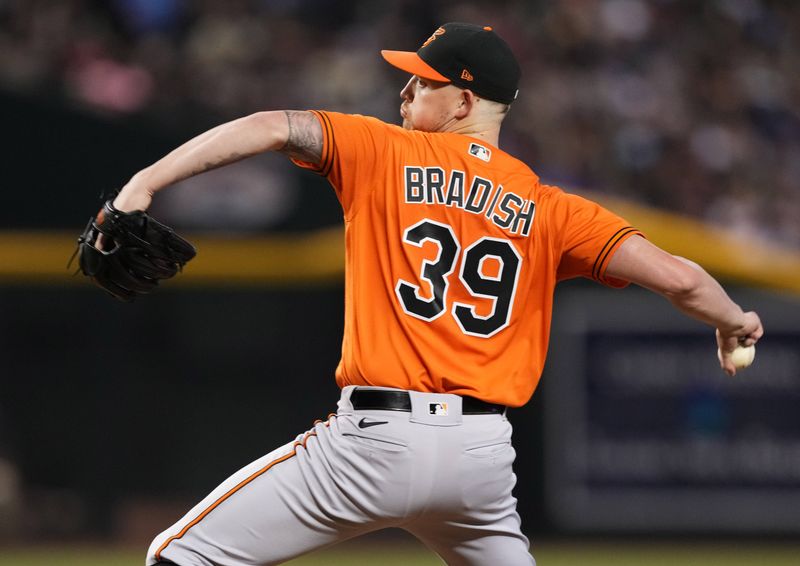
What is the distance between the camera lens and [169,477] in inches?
333

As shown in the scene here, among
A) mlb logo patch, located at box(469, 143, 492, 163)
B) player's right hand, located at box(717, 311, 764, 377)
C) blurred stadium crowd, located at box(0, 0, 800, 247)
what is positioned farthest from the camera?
blurred stadium crowd, located at box(0, 0, 800, 247)

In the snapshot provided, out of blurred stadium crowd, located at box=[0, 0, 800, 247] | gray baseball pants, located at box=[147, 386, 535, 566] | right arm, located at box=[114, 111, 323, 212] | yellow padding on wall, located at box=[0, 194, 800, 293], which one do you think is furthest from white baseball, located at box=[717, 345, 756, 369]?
blurred stadium crowd, located at box=[0, 0, 800, 247]

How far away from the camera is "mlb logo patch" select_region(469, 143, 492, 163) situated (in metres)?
3.48

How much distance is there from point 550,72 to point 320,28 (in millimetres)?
2080

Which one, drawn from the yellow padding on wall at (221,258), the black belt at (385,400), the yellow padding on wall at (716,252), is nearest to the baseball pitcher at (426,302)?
the black belt at (385,400)

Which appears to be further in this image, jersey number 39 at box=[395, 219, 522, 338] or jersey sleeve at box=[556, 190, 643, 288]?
jersey sleeve at box=[556, 190, 643, 288]

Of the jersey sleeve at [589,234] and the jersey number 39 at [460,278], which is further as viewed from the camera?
the jersey sleeve at [589,234]

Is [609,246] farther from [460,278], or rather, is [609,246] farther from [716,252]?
[716,252]

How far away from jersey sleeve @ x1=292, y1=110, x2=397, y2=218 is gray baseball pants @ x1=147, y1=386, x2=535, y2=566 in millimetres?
532

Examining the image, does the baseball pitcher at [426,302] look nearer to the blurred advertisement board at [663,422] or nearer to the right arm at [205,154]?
the right arm at [205,154]

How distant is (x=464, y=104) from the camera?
3.60 metres

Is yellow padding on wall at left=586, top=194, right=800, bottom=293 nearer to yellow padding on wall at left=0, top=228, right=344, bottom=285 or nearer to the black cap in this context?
yellow padding on wall at left=0, top=228, right=344, bottom=285

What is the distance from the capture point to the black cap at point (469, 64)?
3.54 metres

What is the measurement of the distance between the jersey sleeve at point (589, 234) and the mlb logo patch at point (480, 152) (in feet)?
0.79
